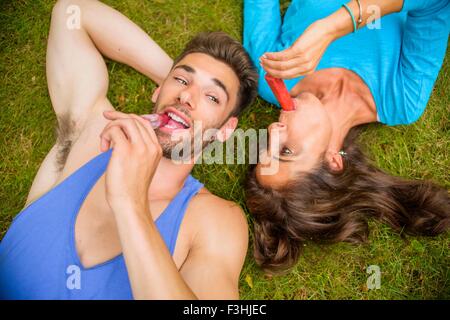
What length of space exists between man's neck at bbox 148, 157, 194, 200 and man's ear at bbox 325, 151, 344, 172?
117cm

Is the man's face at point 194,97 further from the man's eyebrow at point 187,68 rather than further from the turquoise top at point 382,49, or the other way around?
the turquoise top at point 382,49

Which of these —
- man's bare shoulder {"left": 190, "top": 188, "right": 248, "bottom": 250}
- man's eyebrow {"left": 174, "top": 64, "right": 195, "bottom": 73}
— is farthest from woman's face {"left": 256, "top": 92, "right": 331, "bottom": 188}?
man's eyebrow {"left": 174, "top": 64, "right": 195, "bottom": 73}

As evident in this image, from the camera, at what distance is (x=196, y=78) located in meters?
3.00

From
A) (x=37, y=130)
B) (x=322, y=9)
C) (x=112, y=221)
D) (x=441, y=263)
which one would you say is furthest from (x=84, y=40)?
(x=441, y=263)

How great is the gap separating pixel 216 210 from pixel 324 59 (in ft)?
5.45

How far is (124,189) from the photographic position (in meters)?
2.05

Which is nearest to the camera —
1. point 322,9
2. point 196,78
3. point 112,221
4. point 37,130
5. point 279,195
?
point 112,221

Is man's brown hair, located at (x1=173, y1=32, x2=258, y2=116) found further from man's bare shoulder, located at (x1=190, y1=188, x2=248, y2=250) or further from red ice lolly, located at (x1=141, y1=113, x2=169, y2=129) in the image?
man's bare shoulder, located at (x1=190, y1=188, x2=248, y2=250)

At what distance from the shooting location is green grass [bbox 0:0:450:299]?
3.67m

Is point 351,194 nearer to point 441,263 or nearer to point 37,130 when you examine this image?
point 441,263

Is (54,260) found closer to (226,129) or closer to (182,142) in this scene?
(182,142)

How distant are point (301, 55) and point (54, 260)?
206 centimetres

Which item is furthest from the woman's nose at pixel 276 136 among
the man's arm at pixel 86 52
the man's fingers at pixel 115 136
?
the man's fingers at pixel 115 136

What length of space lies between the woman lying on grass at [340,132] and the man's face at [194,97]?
0.43m
